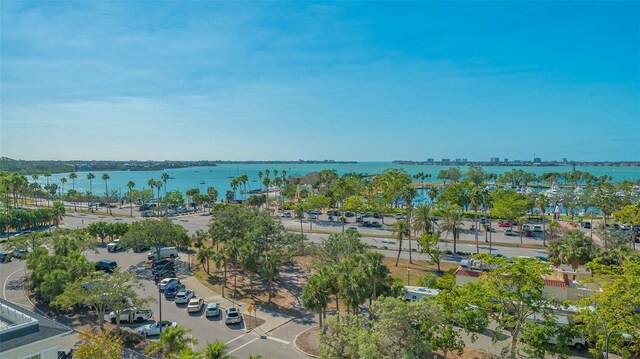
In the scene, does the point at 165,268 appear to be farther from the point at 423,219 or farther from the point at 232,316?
the point at 423,219

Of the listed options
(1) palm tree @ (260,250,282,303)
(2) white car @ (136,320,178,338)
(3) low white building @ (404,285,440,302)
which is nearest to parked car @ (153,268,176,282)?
(2) white car @ (136,320,178,338)

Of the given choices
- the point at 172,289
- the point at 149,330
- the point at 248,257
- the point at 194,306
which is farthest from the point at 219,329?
the point at 172,289

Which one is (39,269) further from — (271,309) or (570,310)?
(570,310)

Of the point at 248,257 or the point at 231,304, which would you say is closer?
the point at 231,304

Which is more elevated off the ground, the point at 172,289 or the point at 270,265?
the point at 270,265

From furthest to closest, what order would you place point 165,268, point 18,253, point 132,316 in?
1. point 18,253
2. point 165,268
3. point 132,316

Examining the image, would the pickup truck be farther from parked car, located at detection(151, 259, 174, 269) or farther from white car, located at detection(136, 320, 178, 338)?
parked car, located at detection(151, 259, 174, 269)

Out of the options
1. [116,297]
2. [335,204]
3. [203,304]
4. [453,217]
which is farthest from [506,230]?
[116,297]
